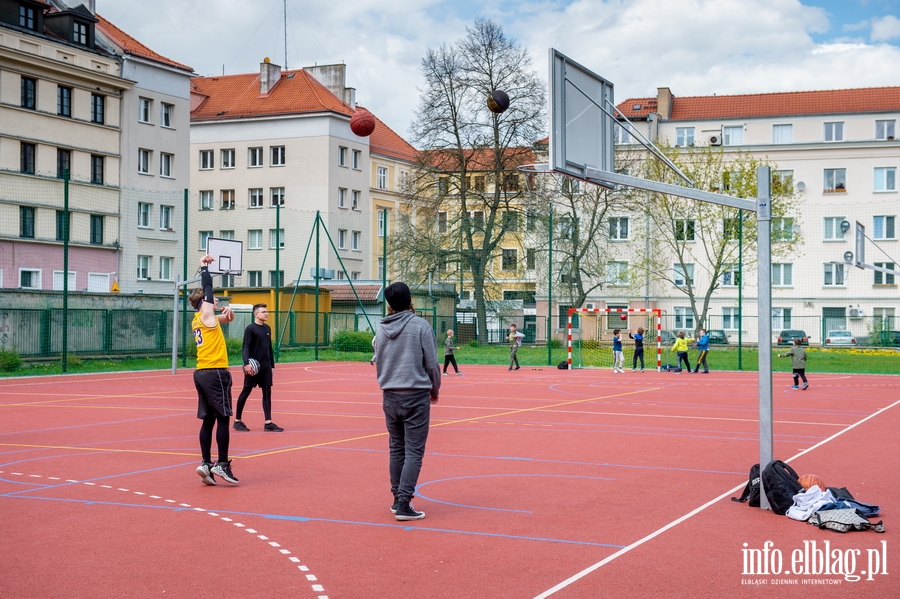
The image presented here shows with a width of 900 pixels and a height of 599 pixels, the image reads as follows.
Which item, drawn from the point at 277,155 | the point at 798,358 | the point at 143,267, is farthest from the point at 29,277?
the point at 798,358

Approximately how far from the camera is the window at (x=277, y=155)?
64.7 m

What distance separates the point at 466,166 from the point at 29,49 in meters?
21.3

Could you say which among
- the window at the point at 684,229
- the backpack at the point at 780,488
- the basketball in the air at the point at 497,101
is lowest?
the backpack at the point at 780,488

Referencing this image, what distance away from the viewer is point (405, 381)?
7.68 metres

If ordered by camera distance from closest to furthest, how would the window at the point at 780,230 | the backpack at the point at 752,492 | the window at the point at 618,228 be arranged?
the backpack at the point at 752,492 → the window at the point at 780,230 → the window at the point at 618,228

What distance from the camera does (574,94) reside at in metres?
11.1

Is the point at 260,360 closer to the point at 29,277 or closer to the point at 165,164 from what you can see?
the point at 29,277

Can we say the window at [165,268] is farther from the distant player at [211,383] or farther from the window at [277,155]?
the distant player at [211,383]

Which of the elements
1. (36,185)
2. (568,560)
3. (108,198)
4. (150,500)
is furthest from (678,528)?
(108,198)

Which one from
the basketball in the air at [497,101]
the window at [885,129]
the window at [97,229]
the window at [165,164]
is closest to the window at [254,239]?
the window at [165,164]

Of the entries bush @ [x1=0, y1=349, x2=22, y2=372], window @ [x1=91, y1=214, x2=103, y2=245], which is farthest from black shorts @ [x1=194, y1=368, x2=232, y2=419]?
window @ [x1=91, y1=214, x2=103, y2=245]

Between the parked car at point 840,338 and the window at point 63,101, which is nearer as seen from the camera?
the parked car at point 840,338

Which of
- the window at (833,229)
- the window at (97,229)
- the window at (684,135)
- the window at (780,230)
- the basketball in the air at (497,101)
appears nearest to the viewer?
the basketball in the air at (497,101)

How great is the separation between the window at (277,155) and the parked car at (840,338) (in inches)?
1496
